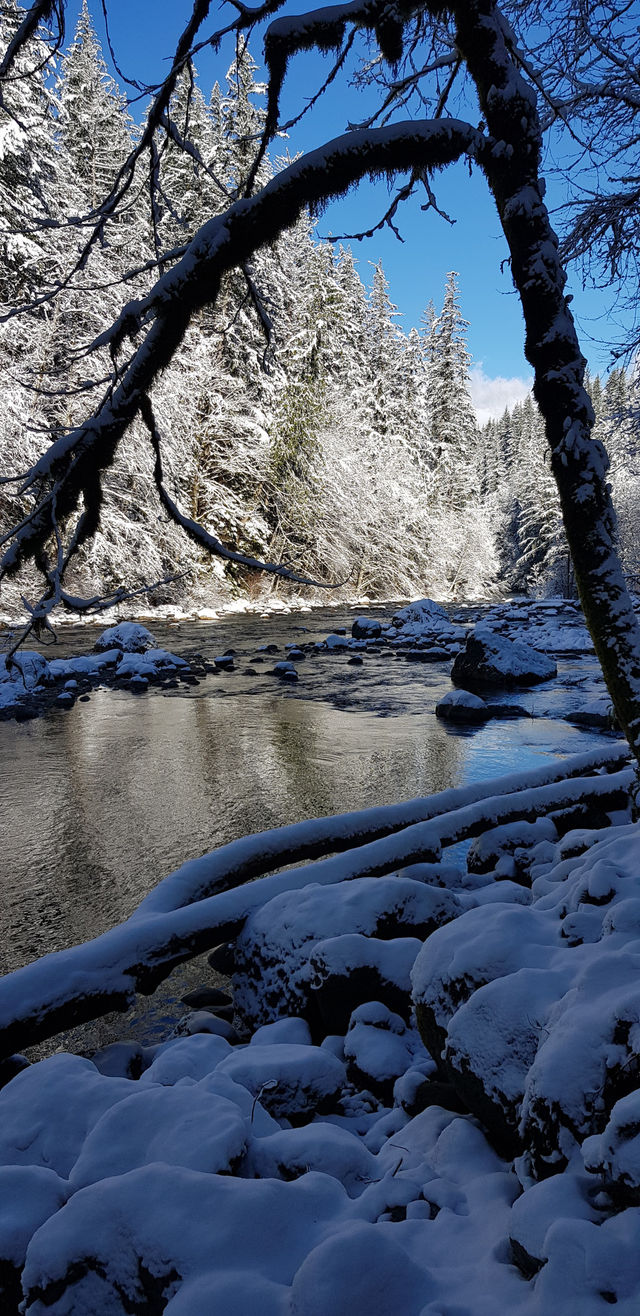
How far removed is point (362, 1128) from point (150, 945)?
1201 mm

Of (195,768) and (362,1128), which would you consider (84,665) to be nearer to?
(195,768)

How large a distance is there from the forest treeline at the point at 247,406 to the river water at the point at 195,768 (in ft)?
14.4

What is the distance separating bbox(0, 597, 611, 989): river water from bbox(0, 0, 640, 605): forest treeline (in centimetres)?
440

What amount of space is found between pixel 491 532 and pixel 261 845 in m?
42.4

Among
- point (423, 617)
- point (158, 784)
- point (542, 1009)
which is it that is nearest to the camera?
point (542, 1009)

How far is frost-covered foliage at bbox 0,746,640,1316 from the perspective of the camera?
1451 mm

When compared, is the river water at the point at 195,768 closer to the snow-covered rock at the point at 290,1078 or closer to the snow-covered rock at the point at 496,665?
the snow-covered rock at the point at 496,665

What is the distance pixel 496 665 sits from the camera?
1429 cm

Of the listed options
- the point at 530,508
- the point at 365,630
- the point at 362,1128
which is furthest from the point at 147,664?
the point at 530,508

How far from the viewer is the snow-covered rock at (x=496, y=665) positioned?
1428cm

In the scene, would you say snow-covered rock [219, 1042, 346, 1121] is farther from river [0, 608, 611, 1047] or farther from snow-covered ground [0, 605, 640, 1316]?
river [0, 608, 611, 1047]

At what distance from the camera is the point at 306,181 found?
8.23 ft

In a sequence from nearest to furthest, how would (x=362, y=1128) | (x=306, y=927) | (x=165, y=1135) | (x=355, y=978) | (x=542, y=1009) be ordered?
(x=165, y=1135)
(x=542, y=1009)
(x=362, y=1128)
(x=355, y=978)
(x=306, y=927)

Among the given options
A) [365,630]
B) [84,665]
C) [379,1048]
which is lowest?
[379,1048]
